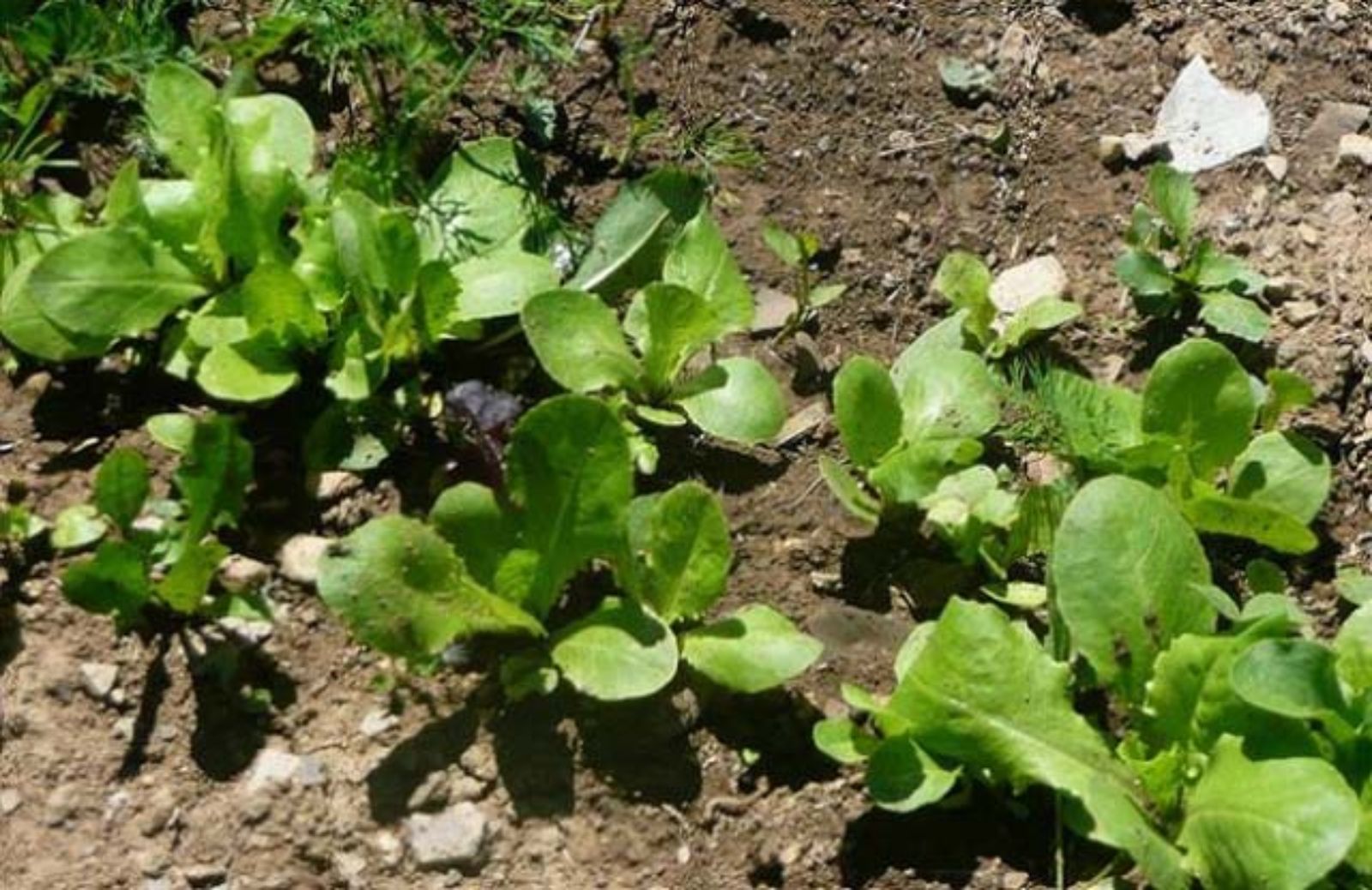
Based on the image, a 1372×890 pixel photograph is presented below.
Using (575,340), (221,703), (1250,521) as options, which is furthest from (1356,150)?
(221,703)

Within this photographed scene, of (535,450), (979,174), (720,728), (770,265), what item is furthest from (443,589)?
(979,174)

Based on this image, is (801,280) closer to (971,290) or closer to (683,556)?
(971,290)

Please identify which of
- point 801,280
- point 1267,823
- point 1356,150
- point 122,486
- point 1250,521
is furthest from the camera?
point 1356,150

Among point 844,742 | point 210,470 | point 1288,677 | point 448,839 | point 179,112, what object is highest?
point 179,112

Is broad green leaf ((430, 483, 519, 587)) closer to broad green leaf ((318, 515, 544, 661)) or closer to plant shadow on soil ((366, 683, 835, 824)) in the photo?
broad green leaf ((318, 515, 544, 661))

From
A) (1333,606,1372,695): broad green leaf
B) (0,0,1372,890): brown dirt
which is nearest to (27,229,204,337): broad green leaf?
(0,0,1372,890): brown dirt

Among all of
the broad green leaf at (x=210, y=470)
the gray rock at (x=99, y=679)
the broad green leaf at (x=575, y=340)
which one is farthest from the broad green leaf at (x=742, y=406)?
the gray rock at (x=99, y=679)

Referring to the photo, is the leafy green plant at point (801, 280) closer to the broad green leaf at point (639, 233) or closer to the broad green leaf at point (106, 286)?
the broad green leaf at point (639, 233)

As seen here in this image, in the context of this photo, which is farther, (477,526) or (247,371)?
(247,371)
